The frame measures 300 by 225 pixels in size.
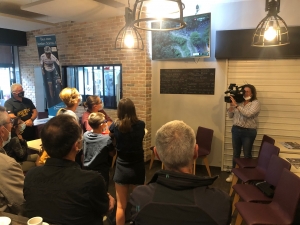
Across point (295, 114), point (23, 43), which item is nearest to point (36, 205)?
point (295, 114)

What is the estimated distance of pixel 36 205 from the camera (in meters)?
1.29

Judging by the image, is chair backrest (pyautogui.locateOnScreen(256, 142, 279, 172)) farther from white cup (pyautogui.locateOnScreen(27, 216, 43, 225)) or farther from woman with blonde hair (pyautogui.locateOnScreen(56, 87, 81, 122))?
white cup (pyautogui.locateOnScreen(27, 216, 43, 225))

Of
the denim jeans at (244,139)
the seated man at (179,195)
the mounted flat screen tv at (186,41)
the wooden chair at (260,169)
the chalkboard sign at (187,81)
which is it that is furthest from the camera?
the chalkboard sign at (187,81)

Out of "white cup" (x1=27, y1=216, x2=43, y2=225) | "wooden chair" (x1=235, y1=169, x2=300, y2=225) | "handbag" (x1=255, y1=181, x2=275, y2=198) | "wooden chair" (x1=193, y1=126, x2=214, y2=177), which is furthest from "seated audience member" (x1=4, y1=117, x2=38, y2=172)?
"wooden chair" (x1=193, y1=126, x2=214, y2=177)

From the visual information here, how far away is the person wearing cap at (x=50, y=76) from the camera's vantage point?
18.4 ft

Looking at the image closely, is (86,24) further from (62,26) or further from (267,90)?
(267,90)

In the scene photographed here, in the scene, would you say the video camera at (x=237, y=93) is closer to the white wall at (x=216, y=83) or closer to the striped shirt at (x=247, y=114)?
the striped shirt at (x=247, y=114)

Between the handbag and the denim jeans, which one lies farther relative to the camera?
the denim jeans

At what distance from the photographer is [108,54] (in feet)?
16.4

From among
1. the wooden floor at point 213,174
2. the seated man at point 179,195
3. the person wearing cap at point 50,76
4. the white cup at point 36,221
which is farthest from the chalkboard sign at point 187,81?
the white cup at point 36,221

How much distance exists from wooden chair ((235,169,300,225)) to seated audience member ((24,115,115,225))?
136cm

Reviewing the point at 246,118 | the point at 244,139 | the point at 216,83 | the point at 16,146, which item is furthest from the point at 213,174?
the point at 16,146

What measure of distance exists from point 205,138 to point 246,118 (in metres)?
0.80

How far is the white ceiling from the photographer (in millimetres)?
3859
